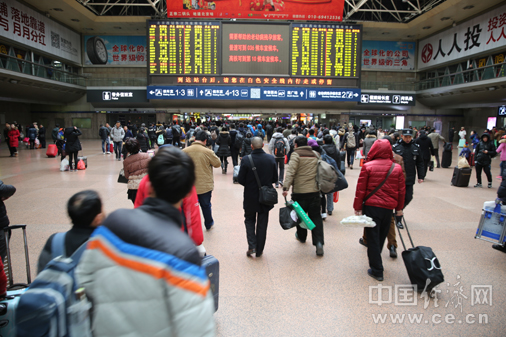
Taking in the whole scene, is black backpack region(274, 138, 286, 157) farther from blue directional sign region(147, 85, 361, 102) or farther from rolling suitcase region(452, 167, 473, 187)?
blue directional sign region(147, 85, 361, 102)

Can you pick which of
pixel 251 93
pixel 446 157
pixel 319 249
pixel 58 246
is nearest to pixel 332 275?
pixel 319 249

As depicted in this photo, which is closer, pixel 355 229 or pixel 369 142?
pixel 355 229

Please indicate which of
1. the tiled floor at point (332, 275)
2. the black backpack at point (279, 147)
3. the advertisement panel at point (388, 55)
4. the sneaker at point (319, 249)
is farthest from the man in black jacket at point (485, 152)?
the advertisement panel at point (388, 55)

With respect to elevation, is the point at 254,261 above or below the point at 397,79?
below

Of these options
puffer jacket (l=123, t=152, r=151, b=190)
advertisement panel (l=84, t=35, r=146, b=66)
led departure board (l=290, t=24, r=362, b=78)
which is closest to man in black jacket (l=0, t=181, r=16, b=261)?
puffer jacket (l=123, t=152, r=151, b=190)

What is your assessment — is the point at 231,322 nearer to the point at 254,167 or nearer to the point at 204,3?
the point at 254,167

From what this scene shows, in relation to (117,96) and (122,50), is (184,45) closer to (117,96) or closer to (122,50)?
(117,96)

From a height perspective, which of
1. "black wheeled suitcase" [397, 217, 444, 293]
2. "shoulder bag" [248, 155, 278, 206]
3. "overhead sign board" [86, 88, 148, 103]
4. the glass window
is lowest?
"black wheeled suitcase" [397, 217, 444, 293]

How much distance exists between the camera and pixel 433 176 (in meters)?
10.9

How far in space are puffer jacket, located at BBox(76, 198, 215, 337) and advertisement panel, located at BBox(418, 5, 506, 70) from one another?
24.9 metres

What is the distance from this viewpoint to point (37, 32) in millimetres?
21578

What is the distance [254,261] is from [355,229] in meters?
2.17

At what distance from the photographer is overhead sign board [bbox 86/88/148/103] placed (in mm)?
22500

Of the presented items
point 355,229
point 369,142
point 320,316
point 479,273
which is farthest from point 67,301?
point 369,142
